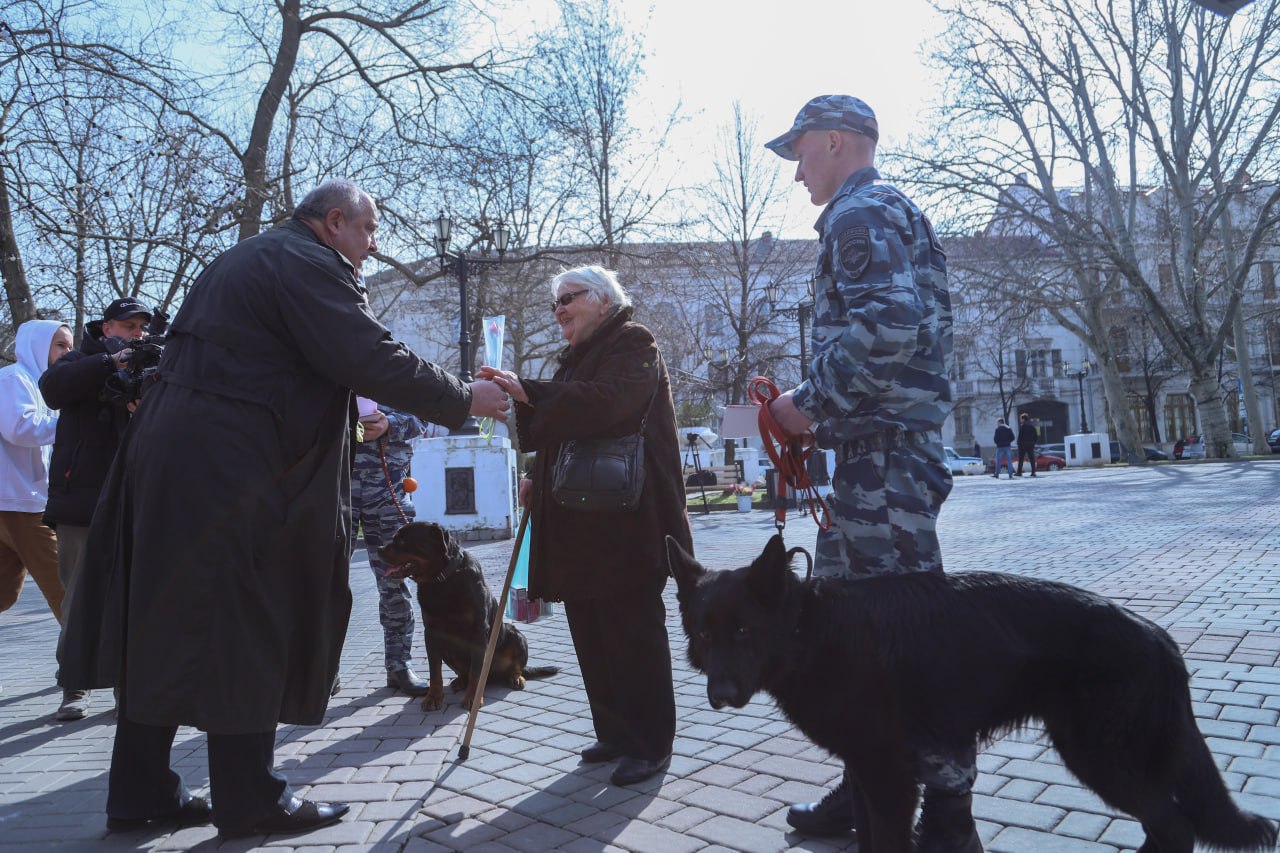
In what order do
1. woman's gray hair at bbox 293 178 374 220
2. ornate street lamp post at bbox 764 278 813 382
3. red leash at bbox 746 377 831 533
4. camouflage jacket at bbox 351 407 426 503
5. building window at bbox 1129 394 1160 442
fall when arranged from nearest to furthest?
red leash at bbox 746 377 831 533
woman's gray hair at bbox 293 178 374 220
camouflage jacket at bbox 351 407 426 503
ornate street lamp post at bbox 764 278 813 382
building window at bbox 1129 394 1160 442

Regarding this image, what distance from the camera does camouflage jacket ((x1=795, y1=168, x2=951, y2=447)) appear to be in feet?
8.96

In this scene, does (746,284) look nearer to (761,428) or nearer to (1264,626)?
(1264,626)

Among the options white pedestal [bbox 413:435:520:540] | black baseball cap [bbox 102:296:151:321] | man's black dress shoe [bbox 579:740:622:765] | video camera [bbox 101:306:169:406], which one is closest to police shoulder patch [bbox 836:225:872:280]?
man's black dress shoe [bbox 579:740:622:765]

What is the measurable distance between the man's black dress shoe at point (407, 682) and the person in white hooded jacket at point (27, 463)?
2.01 metres

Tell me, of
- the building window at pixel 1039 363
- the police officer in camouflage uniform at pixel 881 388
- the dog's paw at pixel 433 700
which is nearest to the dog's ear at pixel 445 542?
the dog's paw at pixel 433 700

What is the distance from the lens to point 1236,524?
1130 centimetres

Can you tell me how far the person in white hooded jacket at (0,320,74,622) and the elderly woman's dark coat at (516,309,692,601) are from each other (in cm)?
342

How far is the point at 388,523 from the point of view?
5824mm

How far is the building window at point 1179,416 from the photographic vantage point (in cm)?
6350

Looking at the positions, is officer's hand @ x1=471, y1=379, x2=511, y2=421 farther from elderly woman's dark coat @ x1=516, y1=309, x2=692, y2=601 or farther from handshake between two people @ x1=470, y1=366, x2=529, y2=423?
elderly woman's dark coat @ x1=516, y1=309, x2=692, y2=601

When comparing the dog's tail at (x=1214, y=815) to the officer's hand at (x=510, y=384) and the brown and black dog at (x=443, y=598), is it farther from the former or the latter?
the brown and black dog at (x=443, y=598)

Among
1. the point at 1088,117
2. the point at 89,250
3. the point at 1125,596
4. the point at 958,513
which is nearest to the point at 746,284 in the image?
the point at 1088,117

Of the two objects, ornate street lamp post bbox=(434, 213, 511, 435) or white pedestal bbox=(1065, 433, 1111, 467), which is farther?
white pedestal bbox=(1065, 433, 1111, 467)

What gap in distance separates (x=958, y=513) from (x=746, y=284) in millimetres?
18507
